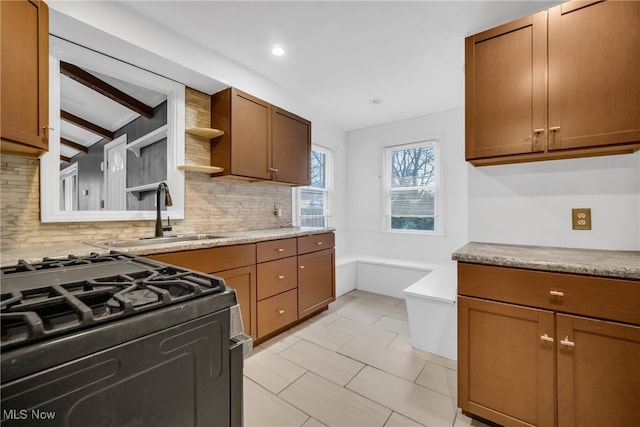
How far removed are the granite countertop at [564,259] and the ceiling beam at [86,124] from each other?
2.65 meters

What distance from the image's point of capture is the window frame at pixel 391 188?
3841 mm

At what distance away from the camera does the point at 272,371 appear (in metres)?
2.05

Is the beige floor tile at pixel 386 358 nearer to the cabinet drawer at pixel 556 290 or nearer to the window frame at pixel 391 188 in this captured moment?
the cabinet drawer at pixel 556 290

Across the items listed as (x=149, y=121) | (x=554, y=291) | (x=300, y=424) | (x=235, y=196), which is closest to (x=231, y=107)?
(x=149, y=121)

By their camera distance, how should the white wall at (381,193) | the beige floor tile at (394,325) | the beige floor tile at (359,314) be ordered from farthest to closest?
the white wall at (381,193)
the beige floor tile at (359,314)
the beige floor tile at (394,325)

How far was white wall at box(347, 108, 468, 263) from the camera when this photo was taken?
3703 mm

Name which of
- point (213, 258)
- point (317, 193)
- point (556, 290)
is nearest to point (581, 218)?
point (556, 290)

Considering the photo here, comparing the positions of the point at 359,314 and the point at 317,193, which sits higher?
the point at 317,193

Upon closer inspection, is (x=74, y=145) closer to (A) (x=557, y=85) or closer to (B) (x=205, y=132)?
(B) (x=205, y=132)

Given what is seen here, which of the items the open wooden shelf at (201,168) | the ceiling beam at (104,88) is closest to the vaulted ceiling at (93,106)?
the ceiling beam at (104,88)

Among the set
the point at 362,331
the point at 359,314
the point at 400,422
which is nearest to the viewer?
the point at 400,422

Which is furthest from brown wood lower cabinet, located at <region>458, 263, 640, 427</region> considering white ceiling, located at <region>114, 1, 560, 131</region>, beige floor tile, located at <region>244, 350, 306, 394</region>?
white ceiling, located at <region>114, 1, 560, 131</region>

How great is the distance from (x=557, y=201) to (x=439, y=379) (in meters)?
1.44

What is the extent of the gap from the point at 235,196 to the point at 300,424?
2.09 meters
